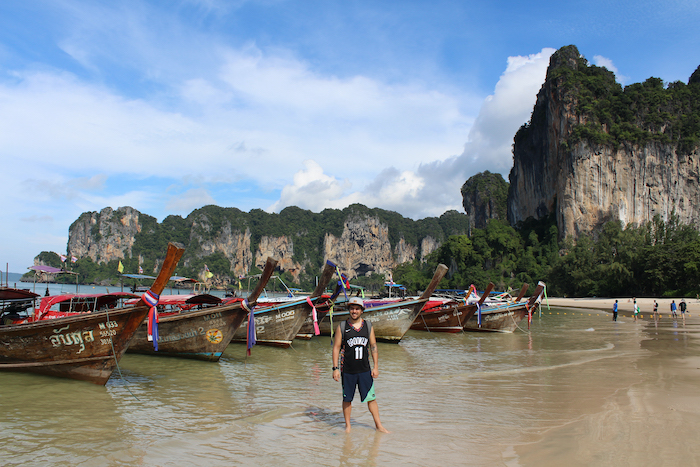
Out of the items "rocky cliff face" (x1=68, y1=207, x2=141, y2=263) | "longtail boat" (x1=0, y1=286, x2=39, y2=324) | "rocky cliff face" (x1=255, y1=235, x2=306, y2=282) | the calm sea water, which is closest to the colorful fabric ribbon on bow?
the calm sea water

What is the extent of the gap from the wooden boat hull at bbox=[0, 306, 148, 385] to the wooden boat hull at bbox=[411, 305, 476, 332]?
14.0m

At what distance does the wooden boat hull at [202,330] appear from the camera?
1122 centimetres

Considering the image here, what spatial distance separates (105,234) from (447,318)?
485 feet

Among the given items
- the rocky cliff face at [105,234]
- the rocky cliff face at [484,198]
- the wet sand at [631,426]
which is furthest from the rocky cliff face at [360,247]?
the wet sand at [631,426]

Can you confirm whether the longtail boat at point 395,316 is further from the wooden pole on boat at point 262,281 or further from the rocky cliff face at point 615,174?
the rocky cliff face at point 615,174

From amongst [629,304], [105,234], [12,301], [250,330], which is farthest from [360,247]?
[250,330]

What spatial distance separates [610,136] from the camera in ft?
223

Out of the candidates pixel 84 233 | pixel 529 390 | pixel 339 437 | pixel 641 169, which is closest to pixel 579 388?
pixel 529 390

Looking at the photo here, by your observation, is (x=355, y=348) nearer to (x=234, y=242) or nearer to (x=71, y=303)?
(x=71, y=303)

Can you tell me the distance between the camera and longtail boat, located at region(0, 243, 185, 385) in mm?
8375

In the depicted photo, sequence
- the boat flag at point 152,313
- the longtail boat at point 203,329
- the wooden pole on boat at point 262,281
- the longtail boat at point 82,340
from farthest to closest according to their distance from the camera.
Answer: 1. the longtail boat at point 203,329
2. the wooden pole on boat at point 262,281
3. the longtail boat at point 82,340
4. the boat flag at point 152,313

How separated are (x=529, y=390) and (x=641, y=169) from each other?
2828 inches

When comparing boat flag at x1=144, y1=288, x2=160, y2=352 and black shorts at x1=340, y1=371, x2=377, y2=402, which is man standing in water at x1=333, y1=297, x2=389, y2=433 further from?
boat flag at x1=144, y1=288, x2=160, y2=352

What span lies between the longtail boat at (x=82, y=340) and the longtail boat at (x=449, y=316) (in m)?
14.5
